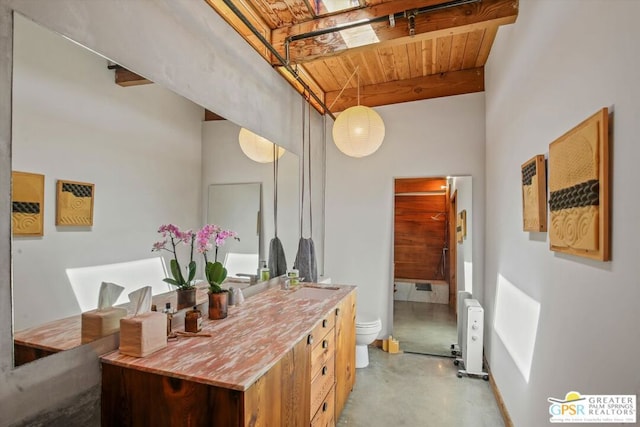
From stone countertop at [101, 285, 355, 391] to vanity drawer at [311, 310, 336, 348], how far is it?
0.04 m

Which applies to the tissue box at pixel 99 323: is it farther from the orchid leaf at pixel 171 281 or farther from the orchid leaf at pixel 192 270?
the orchid leaf at pixel 192 270

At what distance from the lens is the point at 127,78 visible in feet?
4.23

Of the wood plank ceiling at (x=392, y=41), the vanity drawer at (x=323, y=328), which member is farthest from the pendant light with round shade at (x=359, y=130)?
the vanity drawer at (x=323, y=328)

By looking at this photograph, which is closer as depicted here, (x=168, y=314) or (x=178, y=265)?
(x=168, y=314)

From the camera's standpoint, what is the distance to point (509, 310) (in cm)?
217

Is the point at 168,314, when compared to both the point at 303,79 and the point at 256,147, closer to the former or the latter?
the point at 256,147

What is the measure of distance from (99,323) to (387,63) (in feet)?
10.0

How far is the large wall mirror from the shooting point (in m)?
0.96

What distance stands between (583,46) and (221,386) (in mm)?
1830

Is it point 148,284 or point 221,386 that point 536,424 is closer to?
point 221,386

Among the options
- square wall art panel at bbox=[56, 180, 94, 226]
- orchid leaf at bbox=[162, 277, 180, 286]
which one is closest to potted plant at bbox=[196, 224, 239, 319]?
orchid leaf at bbox=[162, 277, 180, 286]

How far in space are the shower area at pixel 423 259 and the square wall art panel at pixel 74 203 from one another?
9.53 ft

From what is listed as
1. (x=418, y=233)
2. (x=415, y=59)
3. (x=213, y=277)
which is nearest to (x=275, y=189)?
(x=213, y=277)

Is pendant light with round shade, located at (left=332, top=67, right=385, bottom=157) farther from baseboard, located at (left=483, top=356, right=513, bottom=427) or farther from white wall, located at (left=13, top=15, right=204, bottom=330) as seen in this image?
baseboard, located at (left=483, top=356, right=513, bottom=427)
